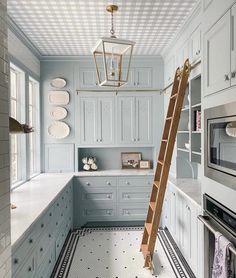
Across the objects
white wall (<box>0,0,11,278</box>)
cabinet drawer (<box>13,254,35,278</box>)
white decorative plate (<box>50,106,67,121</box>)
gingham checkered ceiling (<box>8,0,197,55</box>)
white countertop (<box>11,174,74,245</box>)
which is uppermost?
gingham checkered ceiling (<box>8,0,197,55</box>)

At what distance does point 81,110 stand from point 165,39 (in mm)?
1654

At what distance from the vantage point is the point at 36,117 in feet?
14.6

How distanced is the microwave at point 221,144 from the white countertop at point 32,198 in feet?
4.08

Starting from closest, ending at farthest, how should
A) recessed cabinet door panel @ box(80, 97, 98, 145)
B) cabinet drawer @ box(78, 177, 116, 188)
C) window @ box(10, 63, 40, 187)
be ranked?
window @ box(10, 63, 40, 187) < cabinet drawer @ box(78, 177, 116, 188) < recessed cabinet door panel @ box(80, 97, 98, 145)

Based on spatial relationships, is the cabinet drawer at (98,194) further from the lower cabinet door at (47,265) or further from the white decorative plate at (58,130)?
the lower cabinet door at (47,265)

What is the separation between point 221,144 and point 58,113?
3300 mm

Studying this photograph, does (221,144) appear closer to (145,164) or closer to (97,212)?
(97,212)

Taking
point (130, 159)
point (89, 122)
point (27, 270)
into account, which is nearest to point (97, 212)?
point (130, 159)

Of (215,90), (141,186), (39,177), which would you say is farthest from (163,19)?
(39,177)

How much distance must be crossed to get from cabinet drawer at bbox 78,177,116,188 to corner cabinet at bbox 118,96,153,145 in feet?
2.08

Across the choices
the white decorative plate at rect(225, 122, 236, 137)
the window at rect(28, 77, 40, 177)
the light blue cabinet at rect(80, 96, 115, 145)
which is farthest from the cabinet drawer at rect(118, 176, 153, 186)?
the white decorative plate at rect(225, 122, 236, 137)

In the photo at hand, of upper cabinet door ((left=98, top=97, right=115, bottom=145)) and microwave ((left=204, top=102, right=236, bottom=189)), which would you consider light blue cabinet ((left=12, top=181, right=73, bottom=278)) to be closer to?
upper cabinet door ((left=98, top=97, right=115, bottom=145))

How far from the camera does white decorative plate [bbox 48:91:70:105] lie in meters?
4.48

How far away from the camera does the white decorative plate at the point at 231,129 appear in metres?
1.42
